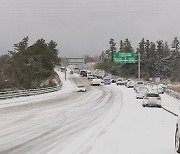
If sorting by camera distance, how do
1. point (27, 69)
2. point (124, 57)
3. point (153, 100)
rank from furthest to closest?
1. point (124, 57)
2. point (27, 69)
3. point (153, 100)

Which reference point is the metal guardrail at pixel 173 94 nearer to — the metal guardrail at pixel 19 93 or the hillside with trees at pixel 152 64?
the metal guardrail at pixel 19 93

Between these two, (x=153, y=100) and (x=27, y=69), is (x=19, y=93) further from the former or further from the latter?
(x=27, y=69)

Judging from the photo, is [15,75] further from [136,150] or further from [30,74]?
[136,150]

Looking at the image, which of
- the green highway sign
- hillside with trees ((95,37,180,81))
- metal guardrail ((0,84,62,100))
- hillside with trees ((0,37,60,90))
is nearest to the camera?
metal guardrail ((0,84,62,100))

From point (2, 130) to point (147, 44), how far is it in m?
151

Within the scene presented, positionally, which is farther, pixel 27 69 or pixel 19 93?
pixel 27 69

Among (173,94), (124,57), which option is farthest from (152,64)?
(173,94)

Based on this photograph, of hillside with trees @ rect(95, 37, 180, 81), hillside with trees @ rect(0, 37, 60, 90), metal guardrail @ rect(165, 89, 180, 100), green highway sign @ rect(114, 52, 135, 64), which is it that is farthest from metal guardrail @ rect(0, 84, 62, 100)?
hillside with trees @ rect(95, 37, 180, 81)

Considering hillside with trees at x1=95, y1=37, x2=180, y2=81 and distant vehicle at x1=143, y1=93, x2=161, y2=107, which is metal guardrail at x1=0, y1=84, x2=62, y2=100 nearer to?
distant vehicle at x1=143, y1=93, x2=161, y2=107

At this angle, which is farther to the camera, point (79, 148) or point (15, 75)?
point (15, 75)

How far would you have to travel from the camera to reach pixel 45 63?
355 feet

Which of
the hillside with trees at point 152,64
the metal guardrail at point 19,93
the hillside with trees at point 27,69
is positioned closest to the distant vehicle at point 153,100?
the metal guardrail at point 19,93

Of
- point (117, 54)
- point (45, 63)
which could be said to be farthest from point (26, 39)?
point (117, 54)

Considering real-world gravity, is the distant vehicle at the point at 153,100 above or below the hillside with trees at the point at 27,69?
below
